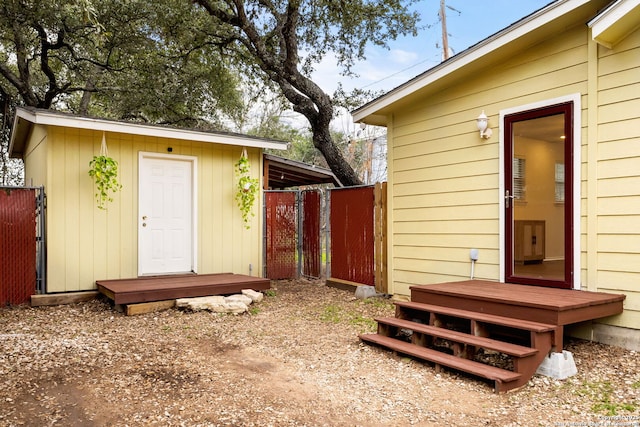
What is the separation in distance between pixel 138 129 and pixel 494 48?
470 cm

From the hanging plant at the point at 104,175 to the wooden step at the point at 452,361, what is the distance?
13.1 feet

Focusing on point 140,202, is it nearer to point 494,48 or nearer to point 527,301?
point 494,48

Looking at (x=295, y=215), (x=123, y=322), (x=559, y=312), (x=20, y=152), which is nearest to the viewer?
(x=559, y=312)

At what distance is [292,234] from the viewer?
8.18 metres

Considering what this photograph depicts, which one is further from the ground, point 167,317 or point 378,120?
point 378,120

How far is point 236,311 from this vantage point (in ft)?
17.9

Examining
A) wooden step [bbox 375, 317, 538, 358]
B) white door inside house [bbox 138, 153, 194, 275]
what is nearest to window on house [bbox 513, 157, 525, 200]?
wooden step [bbox 375, 317, 538, 358]

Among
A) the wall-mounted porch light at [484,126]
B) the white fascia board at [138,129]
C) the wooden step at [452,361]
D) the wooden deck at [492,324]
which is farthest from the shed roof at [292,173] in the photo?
the wooden step at [452,361]

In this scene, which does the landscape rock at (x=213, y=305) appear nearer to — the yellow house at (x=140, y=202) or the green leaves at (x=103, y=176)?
the yellow house at (x=140, y=202)

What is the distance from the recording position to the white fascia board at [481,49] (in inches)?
160

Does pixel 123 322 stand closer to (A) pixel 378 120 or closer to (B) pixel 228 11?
(A) pixel 378 120

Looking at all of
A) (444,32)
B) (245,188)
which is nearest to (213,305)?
(245,188)

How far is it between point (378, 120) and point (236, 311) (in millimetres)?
3431

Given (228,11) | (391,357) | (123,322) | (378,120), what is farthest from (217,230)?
(228,11)
